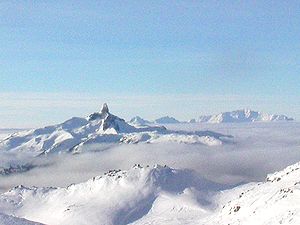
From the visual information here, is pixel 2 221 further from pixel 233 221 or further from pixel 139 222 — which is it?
pixel 139 222

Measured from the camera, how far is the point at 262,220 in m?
136

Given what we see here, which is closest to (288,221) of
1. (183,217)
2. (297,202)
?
(297,202)

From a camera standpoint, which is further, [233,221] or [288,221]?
[233,221]

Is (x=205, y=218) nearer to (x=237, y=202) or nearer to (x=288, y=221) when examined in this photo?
(x=237, y=202)

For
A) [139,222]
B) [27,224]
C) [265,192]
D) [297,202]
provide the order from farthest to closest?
[139,222], [265,192], [297,202], [27,224]

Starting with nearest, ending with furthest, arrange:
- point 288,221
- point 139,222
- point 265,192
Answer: point 288,221 < point 265,192 < point 139,222

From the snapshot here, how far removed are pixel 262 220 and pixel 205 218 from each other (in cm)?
4945

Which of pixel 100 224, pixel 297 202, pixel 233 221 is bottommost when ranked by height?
pixel 100 224

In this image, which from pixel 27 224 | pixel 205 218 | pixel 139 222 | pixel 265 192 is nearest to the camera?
pixel 27 224

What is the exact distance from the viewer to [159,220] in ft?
636

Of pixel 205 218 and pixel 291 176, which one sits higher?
pixel 291 176

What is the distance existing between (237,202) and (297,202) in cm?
4120

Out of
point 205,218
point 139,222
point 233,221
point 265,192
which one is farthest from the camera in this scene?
point 139,222

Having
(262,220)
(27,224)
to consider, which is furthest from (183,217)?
(27,224)
